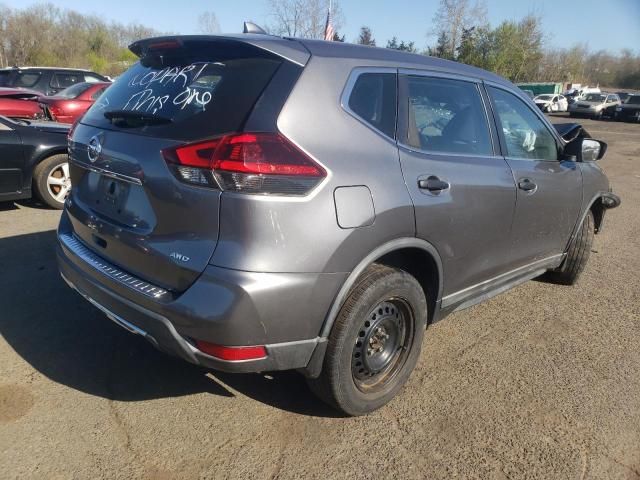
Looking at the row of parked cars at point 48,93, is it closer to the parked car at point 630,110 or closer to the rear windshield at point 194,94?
the rear windshield at point 194,94

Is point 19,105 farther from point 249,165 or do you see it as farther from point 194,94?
point 249,165

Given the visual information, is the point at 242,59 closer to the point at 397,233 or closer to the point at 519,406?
the point at 397,233

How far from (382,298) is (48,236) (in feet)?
13.6

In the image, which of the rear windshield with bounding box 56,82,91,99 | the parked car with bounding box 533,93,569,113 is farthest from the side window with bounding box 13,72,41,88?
the parked car with bounding box 533,93,569,113

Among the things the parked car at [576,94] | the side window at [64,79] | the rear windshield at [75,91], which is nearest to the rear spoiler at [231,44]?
the rear windshield at [75,91]

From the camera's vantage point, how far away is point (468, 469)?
2400mm

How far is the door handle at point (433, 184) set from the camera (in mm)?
2625

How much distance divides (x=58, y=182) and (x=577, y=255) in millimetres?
5875

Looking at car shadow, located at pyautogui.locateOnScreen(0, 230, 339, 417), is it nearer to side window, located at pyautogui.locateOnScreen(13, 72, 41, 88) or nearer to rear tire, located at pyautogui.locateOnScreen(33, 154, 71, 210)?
rear tire, located at pyautogui.locateOnScreen(33, 154, 71, 210)

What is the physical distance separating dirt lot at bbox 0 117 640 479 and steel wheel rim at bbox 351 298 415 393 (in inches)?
7.7

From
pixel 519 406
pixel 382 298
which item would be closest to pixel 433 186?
pixel 382 298

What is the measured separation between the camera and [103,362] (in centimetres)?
306

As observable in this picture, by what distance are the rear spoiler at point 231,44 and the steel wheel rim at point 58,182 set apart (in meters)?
4.28

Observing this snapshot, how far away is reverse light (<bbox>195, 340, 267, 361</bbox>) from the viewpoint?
215cm
